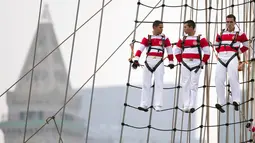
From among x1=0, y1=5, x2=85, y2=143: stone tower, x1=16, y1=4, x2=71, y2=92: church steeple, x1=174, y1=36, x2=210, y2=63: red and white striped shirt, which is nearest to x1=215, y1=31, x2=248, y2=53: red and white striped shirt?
x1=174, y1=36, x2=210, y2=63: red and white striped shirt

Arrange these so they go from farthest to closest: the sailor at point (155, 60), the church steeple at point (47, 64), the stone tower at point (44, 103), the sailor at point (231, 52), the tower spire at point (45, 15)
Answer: the church steeple at point (47, 64) < the tower spire at point (45, 15) < the stone tower at point (44, 103) < the sailor at point (155, 60) < the sailor at point (231, 52)

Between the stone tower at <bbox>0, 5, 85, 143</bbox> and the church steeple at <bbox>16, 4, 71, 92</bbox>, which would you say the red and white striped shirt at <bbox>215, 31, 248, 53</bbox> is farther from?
the church steeple at <bbox>16, 4, 71, 92</bbox>

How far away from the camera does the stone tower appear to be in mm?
35562

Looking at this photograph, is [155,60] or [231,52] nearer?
[231,52]

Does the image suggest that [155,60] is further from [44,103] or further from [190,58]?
[44,103]

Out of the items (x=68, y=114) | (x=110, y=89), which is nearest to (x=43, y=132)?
(x=68, y=114)

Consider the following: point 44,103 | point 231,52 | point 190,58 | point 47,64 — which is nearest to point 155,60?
point 190,58

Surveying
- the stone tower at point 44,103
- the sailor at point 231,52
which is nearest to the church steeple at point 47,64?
the stone tower at point 44,103

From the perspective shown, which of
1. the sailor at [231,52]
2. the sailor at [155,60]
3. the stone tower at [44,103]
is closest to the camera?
the sailor at [231,52]

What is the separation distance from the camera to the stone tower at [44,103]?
117ft

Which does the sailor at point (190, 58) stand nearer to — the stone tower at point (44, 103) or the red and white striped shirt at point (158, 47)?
the red and white striped shirt at point (158, 47)

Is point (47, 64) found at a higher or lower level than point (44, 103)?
higher

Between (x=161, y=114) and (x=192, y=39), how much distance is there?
3489cm

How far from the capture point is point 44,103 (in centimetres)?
3691
